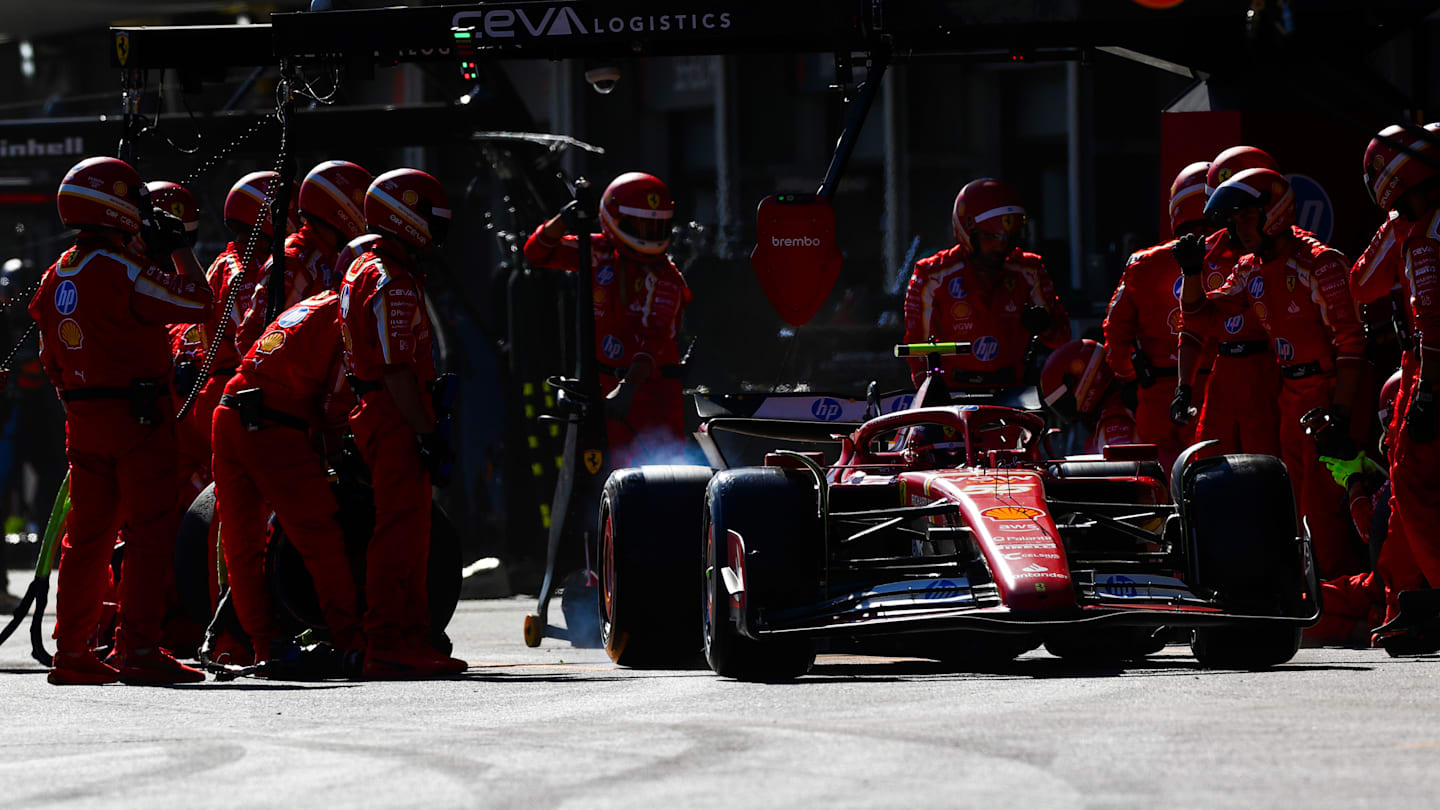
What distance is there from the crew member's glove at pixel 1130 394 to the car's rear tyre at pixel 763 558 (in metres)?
3.98

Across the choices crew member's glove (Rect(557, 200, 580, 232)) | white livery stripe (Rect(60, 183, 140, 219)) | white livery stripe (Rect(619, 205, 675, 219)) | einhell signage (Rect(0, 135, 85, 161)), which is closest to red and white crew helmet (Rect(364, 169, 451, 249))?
white livery stripe (Rect(60, 183, 140, 219))

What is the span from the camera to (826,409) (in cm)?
972

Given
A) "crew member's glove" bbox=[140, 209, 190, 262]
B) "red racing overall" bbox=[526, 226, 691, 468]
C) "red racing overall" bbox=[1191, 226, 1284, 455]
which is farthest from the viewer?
"red racing overall" bbox=[526, 226, 691, 468]

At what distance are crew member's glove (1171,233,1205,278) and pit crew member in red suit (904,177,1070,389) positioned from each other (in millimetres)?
1160

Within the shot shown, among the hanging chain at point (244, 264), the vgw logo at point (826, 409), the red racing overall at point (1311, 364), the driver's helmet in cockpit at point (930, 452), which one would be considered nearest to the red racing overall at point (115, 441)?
the hanging chain at point (244, 264)

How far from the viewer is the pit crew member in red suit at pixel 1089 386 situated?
11.4m

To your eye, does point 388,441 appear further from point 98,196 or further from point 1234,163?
point 1234,163

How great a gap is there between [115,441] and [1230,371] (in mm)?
4661

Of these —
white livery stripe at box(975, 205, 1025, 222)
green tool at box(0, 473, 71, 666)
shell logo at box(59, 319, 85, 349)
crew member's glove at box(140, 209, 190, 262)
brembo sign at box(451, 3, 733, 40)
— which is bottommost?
green tool at box(0, 473, 71, 666)

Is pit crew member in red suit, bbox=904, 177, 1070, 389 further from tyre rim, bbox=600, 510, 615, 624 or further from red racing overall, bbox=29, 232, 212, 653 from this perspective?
red racing overall, bbox=29, 232, 212, 653

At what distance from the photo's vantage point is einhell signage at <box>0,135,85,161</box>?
52.3ft

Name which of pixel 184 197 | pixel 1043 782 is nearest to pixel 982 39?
pixel 184 197

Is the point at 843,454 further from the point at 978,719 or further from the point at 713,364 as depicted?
the point at 713,364

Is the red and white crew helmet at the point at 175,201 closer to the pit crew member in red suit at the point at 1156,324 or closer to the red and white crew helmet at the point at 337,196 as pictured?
the red and white crew helmet at the point at 337,196
